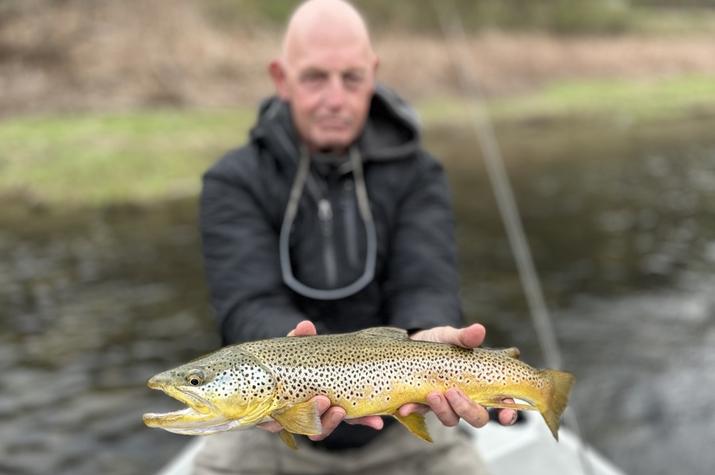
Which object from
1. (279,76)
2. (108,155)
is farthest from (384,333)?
(108,155)

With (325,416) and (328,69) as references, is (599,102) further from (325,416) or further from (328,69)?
(325,416)

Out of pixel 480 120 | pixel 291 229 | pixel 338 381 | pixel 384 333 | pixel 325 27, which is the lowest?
pixel 480 120

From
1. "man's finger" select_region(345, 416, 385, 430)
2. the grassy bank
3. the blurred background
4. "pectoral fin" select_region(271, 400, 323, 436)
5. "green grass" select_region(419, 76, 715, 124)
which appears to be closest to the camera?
"pectoral fin" select_region(271, 400, 323, 436)

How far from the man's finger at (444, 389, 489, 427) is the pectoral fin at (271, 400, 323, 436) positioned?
0.52 metres

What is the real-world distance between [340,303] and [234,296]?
0.55 meters

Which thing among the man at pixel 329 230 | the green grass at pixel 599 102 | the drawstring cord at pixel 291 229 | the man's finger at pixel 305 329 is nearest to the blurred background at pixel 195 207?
the green grass at pixel 599 102

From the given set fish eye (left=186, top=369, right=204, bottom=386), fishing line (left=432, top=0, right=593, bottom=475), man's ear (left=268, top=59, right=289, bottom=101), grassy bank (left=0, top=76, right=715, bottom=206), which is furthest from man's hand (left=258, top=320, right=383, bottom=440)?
grassy bank (left=0, top=76, right=715, bottom=206)

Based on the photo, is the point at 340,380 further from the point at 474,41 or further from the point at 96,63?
the point at 474,41

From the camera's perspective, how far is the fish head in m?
2.58

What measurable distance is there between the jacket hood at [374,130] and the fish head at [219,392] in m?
1.39

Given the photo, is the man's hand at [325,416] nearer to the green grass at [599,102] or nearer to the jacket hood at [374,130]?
the jacket hood at [374,130]

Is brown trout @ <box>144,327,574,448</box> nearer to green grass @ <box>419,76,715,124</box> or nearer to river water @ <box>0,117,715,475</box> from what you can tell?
river water @ <box>0,117,715,475</box>

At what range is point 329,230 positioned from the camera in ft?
12.2

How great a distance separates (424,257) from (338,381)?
115 centimetres
